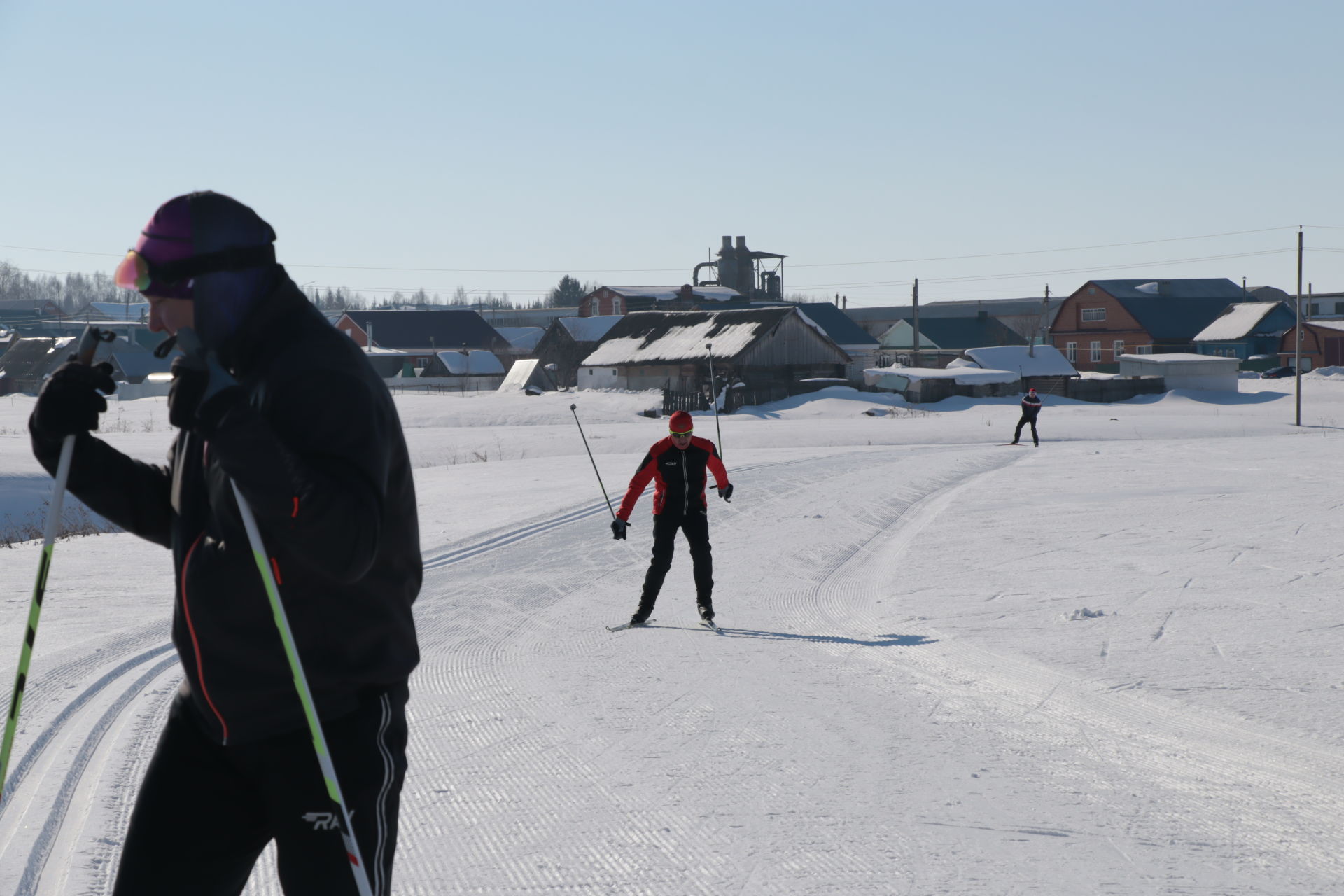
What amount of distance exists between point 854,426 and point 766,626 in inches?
1224

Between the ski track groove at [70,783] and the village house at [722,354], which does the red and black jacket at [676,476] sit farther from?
the village house at [722,354]

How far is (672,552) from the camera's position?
9.88 meters

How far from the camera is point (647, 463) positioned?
10031 mm

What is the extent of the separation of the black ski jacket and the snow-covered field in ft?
6.99

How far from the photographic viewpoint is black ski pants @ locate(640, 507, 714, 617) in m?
9.86

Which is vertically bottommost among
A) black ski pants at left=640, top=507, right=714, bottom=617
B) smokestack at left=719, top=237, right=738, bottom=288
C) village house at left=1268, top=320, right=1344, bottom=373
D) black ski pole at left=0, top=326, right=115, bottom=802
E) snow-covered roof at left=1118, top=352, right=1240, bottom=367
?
black ski pants at left=640, top=507, right=714, bottom=617

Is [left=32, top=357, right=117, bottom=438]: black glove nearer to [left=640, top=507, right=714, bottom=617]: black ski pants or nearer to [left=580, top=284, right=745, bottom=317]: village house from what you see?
[left=640, top=507, right=714, bottom=617]: black ski pants

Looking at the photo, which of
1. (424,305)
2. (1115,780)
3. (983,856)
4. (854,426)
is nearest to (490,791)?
(983,856)

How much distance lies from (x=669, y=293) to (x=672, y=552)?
82799mm

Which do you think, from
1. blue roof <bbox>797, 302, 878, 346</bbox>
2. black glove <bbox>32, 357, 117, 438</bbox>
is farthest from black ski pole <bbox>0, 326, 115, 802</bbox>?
blue roof <bbox>797, 302, 878, 346</bbox>

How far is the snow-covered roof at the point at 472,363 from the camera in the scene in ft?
261

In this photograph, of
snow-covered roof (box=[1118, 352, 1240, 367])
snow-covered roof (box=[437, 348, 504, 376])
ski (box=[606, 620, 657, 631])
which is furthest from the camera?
snow-covered roof (box=[437, 348, 504, 376])

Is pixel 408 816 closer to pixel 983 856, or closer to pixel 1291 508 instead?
pixel 983 856

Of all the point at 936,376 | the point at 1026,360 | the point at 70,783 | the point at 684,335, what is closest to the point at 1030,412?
the point at 936,376
